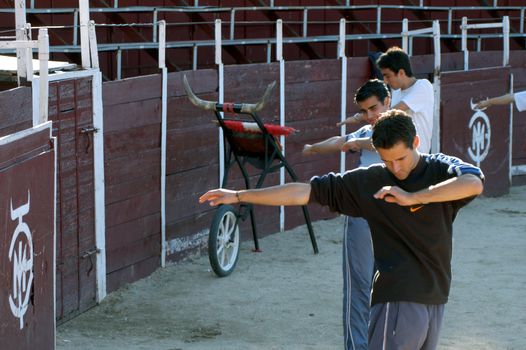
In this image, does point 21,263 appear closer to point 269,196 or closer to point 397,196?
point 269,196

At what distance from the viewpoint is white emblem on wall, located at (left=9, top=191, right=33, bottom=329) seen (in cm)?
525

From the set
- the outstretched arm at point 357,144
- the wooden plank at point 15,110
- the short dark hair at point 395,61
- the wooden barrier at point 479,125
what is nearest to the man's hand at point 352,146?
the outstretched arm at point 357,144

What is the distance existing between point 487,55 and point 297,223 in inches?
162

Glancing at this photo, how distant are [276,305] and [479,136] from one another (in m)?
5.77

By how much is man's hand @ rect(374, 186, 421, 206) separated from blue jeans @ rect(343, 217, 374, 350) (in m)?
1.62

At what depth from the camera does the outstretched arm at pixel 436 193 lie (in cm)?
418

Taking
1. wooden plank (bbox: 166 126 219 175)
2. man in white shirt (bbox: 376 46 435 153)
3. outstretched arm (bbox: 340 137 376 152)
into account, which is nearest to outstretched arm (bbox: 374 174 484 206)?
outstretched arm (bbox: 340 137 376 152)

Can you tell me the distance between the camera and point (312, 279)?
884cm

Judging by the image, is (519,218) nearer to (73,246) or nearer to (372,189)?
(73,246)

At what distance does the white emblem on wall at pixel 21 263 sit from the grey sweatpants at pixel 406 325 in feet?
5.83

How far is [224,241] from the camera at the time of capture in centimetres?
877

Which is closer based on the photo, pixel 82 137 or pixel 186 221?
pixel 82 137

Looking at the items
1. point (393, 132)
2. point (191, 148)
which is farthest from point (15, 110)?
point (191, 148)

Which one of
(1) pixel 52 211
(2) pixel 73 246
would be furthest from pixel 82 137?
(1) pixel 52 211
